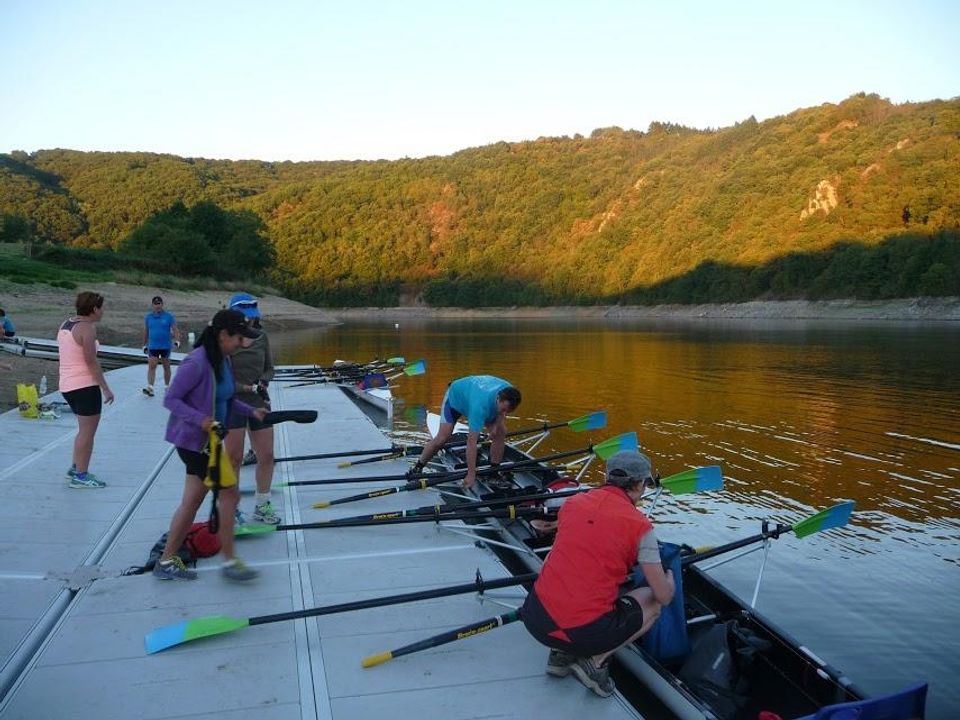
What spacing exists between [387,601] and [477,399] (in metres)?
3.26

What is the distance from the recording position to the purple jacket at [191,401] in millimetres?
4949

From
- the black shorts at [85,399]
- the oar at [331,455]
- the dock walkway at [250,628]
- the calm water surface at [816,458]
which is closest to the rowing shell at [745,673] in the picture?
the dock walkway at [250,628]

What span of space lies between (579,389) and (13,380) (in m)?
16.4

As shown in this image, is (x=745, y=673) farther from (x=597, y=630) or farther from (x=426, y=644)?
(x=426, y=644)

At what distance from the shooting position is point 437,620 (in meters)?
5.12

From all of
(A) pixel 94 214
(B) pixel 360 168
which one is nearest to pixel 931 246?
(A) pixel 94 214

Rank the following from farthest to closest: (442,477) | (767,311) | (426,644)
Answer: (767,311), (442,477), (426,644)

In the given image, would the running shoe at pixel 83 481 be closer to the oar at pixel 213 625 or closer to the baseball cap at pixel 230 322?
the oar at pixel 213 625

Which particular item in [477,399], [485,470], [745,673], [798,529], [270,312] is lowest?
[270,312]

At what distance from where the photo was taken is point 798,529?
598 centimetres

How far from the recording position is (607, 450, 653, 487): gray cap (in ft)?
13.6

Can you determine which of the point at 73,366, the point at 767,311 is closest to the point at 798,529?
the point at 73,366

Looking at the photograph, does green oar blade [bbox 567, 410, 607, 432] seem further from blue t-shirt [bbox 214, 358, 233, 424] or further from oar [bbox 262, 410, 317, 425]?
blue t-shirt [bbox 214, 358, 233, 424]

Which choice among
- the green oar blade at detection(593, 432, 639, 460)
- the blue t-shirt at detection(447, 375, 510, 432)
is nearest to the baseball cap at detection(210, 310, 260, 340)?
the blue t-shirt at detection(447, 375, 510, 432)
